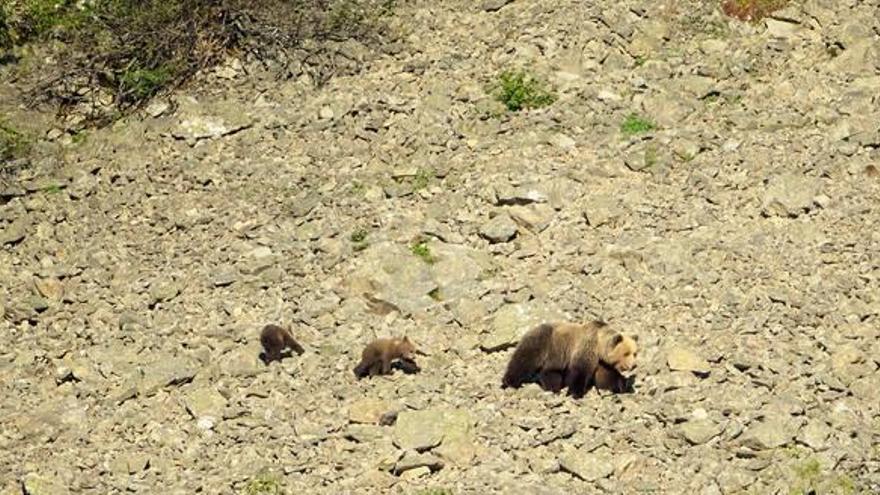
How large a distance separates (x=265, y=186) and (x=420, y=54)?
9.22 ft

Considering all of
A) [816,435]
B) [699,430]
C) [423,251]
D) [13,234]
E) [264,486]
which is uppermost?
[816,435]

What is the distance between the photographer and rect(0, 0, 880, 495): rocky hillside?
12227mm

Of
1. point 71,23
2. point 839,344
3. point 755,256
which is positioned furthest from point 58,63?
point 839,344

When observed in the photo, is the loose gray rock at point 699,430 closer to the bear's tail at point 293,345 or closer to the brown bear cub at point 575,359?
the brown bear cub at point 575,359

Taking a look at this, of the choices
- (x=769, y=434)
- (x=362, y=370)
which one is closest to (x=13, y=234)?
(x=362, y=370)

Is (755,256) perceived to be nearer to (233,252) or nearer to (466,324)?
(466,324)

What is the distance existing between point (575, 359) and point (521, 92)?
465 cm

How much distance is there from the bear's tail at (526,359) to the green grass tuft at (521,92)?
13.6ft

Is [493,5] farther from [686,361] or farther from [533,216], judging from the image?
[686,361]

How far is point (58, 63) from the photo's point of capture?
17.8m

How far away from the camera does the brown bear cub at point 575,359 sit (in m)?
12.5

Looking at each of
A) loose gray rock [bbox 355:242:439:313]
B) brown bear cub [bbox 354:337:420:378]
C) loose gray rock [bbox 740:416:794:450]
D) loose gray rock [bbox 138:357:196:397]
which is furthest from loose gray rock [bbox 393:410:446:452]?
loose gray rock [bbox 740:416:794:450]

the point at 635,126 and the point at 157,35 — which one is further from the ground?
the point at 635,126

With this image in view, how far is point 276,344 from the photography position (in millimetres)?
13398
